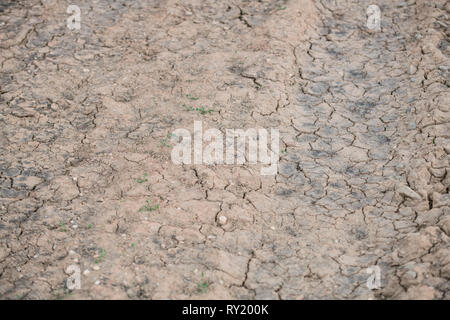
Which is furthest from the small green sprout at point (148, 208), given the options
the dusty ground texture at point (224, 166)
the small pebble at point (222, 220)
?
the small pebble at point (222, 220)

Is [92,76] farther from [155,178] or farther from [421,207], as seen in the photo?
[421,207]

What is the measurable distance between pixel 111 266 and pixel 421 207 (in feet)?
7.44

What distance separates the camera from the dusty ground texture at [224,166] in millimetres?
3094

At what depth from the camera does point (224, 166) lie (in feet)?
12.6

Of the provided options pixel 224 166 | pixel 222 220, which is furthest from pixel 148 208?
pixel 224 166

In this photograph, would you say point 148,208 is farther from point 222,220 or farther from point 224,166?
point 224,166

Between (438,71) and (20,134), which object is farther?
(438,71)

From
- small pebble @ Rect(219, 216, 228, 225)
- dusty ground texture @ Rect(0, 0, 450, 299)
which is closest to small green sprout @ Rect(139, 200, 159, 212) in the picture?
dusty ground texture @ Rect(0, 0, 450, 299)

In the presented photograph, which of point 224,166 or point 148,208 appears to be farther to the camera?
point 224,166

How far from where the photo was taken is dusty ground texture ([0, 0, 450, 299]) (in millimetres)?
3094

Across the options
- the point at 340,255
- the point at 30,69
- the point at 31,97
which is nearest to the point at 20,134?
the point at 31,97

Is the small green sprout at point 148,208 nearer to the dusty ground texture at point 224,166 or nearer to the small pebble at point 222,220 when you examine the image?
the dusty ground texture at point 224,166

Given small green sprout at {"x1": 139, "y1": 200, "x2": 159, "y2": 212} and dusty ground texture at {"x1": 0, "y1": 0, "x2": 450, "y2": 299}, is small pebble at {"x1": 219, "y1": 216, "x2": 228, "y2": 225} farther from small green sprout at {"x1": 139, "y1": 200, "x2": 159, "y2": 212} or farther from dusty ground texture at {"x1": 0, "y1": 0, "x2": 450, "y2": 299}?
small green sprout at {"x1": 139, "y1": 200, "x2": 159, "y2": 212}
